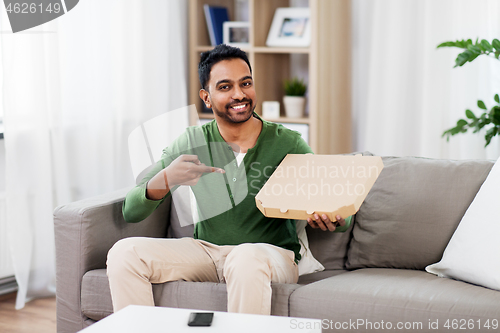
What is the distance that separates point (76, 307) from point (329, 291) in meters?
0.82

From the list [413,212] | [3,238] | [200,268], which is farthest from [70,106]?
[413,212]

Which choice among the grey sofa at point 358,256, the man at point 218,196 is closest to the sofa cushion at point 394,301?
the grey sofa at point 358,256

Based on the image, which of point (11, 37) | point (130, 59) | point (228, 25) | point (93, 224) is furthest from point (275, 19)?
point (93, 224)

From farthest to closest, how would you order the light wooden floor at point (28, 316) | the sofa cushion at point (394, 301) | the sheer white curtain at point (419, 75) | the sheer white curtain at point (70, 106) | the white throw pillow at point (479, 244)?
the sheer white curtain at point (419, 75) → the sheer white curtain at point (70, 106) → the light wooden floor at point (28, 316) → the white throw pillow at point (479, 244) → the sofa cushion at point (394, 301)

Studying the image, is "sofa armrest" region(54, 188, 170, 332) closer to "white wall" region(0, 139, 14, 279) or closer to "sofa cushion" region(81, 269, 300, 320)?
"sofa cushion" region(81, 269, 300, 320)

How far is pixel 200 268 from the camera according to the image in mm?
1710

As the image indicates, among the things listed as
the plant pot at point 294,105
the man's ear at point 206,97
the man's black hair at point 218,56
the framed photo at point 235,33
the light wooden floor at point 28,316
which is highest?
the framed photo at point 235,33

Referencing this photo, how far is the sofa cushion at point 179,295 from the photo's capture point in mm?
1596

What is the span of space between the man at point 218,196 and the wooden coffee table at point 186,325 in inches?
14.0

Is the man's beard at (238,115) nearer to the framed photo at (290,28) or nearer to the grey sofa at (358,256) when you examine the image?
the grey sofa at (358,256)

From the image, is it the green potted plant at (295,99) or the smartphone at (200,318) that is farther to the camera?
the green potted plant at (295,99)

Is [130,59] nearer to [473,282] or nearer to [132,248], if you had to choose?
[132,248]

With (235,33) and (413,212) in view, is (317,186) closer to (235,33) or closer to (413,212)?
(413,212)

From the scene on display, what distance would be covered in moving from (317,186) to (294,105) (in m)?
1.52
